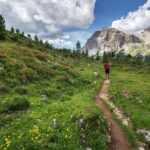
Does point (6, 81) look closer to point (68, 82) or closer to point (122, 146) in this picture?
point (68, 82)

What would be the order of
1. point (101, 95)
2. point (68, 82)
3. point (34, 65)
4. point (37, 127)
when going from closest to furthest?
point (37, 127)
point (101, 95)
point (68, 82)
point (34, 65)

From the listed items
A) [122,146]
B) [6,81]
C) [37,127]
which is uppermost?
[6,81]

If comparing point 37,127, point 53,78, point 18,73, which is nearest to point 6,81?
point 18,73

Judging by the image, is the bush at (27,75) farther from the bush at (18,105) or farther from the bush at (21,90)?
the bush at (18,105)

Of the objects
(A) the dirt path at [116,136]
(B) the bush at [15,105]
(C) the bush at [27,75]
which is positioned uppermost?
(C) the bush at [27,75]

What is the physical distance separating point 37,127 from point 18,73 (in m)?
20.2

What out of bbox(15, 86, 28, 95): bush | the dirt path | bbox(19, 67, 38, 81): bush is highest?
bbox(19, 67, 38, 81): bush

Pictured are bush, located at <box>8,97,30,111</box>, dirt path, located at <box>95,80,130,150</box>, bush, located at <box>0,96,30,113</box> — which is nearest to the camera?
dirt path, located at <box>95,80,130,150</box>

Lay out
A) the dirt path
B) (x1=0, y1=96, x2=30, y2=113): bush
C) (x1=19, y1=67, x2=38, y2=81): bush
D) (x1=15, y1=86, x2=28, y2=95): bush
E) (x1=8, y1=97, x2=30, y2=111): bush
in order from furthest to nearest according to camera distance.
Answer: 1. (x1=19, y1=67, x2=38, y2=81): bush
2. (x1=15, y1=86, x2=28, y2=95): bush
3. (x1=8, y1=97, x2=30, y2=111): bush
4. (x1=0, y1=96, x2=30, y2=113): bush
5. the dirt path

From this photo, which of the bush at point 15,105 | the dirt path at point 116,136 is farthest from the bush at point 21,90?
the dirt path at point 116,136

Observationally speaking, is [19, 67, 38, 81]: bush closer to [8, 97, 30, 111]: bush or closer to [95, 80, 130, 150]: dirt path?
[8, 97, 30, 111]: bush

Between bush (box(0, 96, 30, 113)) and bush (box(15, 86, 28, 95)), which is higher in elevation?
bush (box(15, 86, 28, 95))

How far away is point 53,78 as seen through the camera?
43.9 metres

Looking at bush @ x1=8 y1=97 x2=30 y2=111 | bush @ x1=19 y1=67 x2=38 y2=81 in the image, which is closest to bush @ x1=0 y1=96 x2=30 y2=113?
bush @ x1=8 y1=97 x2=30 y2=111
